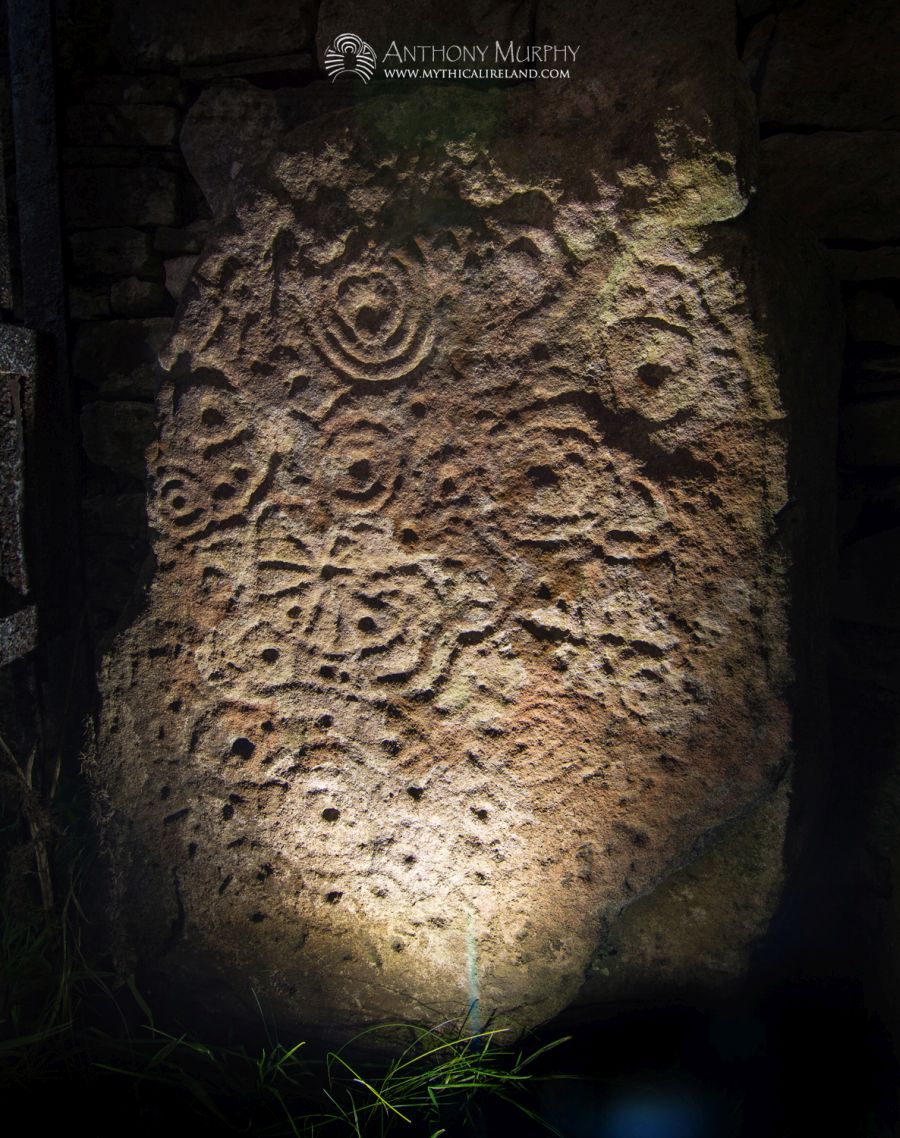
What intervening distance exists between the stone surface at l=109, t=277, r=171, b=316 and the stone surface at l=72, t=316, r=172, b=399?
0.08 feet

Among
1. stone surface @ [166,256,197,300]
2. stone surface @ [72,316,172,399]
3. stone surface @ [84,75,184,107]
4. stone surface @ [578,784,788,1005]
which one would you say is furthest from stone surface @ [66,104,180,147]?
stone surface @ [578,784,788,1005]

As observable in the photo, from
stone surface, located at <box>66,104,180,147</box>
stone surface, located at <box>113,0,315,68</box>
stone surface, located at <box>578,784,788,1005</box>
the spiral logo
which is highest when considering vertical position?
stone surface, located at <box>113,0,315,68</box>

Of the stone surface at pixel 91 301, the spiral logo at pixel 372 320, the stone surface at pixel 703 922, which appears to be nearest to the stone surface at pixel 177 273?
the stone surface at pixel 91 301

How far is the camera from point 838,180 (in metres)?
1.69

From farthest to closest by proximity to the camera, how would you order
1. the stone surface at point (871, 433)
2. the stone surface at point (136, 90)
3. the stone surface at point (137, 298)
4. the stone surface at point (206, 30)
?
1. the stone surface at point (137, 298)
2. the stone surface at point (136, 90)
3. the stone surface at point (206, 30)
4. the stone surface at point (871, 433)

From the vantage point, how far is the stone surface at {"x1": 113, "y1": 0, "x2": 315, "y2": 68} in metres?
1.92

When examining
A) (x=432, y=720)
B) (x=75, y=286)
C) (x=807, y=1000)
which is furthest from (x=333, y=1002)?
(x=75, y=286)

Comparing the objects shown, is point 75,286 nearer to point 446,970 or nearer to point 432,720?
point 432,720

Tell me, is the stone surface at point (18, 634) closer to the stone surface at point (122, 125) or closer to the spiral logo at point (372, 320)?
the spiral logo at point (372, 320)

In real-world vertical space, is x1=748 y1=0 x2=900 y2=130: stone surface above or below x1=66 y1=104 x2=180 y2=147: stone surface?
below

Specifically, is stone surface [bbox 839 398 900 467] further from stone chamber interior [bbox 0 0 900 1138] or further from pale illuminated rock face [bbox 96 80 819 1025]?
pale illuminated rock face [bbox 96 80 819 1025]

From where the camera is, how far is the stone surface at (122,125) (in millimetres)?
2086

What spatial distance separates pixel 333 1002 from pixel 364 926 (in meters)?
0.19

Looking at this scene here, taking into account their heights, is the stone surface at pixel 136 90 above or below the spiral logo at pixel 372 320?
above
